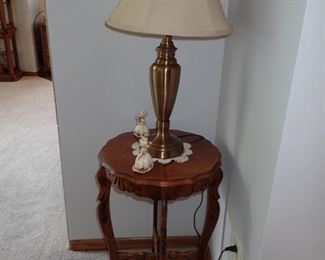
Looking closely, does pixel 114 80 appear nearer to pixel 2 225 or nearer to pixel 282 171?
pixel 282 171

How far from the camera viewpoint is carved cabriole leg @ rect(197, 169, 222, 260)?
1123 millimetres

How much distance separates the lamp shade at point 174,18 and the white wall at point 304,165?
266 mm

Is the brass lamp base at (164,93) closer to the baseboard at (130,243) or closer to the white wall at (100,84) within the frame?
the white wall at (100,84)

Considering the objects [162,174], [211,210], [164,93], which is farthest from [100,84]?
[211,210]

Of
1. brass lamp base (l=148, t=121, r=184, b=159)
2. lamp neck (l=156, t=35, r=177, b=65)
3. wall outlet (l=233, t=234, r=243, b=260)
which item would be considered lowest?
wall outlet (l=233, t=234, r=243, b=260)

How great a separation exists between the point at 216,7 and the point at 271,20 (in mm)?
151

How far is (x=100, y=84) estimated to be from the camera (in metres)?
1.37

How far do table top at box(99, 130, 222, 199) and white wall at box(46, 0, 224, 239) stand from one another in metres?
0.31

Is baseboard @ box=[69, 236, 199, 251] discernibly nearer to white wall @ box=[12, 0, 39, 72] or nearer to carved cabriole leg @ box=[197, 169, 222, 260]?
A: carved cabriole leg @ box=[197, 169, 222, 260]

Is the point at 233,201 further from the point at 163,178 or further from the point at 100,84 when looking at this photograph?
the point at 100,84

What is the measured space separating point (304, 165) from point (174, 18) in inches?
18.7

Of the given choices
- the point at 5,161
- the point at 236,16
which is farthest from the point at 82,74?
the point at 5,161

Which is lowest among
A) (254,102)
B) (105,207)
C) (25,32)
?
(25,32)

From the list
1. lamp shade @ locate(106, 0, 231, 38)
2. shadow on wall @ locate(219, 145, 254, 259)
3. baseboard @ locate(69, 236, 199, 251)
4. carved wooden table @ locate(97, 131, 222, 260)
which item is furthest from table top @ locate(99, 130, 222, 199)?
baseboard @ locate(69, 236, 199, 251)
